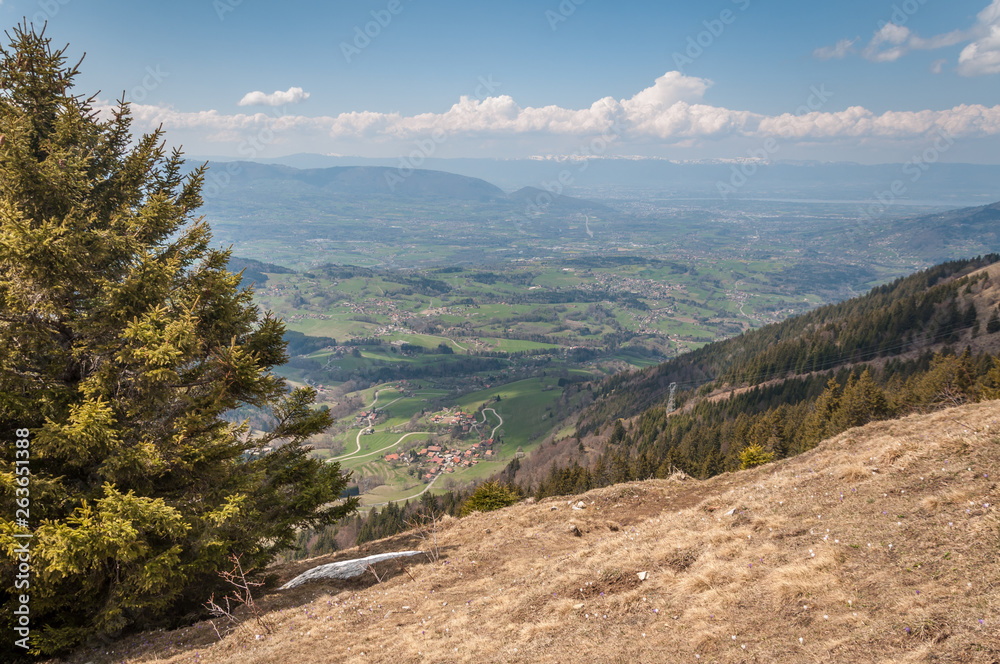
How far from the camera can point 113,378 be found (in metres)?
12.7

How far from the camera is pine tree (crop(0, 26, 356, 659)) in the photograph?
1113 cm

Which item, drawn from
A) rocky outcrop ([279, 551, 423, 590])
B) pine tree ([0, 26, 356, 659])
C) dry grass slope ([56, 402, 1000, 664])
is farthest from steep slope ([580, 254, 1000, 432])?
pine tree ([0, 26, 356, 659])

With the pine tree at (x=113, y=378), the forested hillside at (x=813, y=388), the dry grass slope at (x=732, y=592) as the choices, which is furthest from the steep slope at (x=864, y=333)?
the pine tree at (x=113, y=378)

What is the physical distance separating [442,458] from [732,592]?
13892 centimetres

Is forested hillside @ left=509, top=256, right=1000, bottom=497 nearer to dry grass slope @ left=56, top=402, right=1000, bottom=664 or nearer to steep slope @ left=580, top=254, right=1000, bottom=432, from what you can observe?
steep slope @ left=580, top=254, right=1000, bottom=432

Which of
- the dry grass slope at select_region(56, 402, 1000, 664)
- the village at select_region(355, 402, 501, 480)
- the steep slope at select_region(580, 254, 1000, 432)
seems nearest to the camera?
the dry grass slope at select_region(56, 402, 1000, 664)

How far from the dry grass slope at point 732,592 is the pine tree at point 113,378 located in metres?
2.18

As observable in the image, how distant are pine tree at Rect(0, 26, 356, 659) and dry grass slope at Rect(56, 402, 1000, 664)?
218 cm

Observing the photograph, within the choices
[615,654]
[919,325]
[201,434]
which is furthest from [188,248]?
[919,325]

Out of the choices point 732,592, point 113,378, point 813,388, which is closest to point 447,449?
point 813,388

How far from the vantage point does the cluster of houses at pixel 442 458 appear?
137 meters

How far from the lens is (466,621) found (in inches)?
434

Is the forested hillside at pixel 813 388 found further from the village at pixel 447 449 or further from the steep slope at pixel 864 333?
the village at pixel 447 449

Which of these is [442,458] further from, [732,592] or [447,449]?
[732,592]
